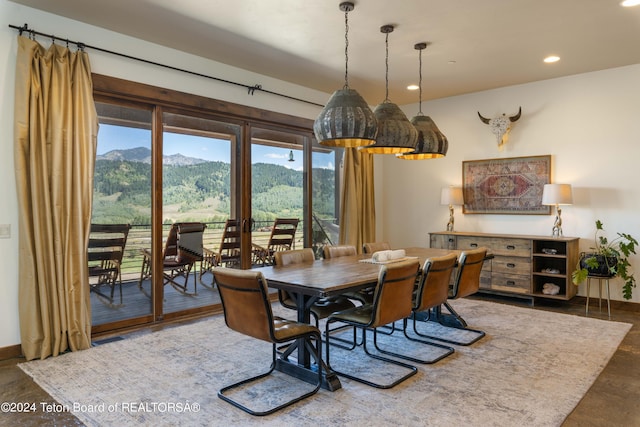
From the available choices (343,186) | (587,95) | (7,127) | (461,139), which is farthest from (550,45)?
(7,127)

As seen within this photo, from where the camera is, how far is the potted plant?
4.77 meters

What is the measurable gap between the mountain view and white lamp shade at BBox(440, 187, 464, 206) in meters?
1.86

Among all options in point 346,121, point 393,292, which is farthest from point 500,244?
point 346,121

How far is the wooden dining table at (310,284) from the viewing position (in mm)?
2756

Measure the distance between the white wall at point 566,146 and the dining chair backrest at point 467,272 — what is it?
231 centimetres

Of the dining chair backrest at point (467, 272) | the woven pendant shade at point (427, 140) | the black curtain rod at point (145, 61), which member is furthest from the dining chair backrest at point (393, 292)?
the black curtain rod at point (145, 61)

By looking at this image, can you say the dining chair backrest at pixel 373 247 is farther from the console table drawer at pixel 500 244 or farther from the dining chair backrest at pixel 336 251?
the console table drawer at pixel 500 244

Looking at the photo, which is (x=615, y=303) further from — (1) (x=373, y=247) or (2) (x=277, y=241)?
(2) (x=277, y=241)

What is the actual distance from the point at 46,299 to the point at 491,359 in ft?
12.0

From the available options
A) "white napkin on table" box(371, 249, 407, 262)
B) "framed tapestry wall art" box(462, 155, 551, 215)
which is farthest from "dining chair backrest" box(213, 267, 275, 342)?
"framed tapestry wall art" box(462, 155, 551, 215)

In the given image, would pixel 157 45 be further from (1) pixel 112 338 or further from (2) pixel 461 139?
(2) pixel 461 139

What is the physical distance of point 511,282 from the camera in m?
5.41

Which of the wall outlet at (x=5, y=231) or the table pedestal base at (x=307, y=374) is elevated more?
the wall outlet at (x=5, y=231)

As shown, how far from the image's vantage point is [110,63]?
4059mm
